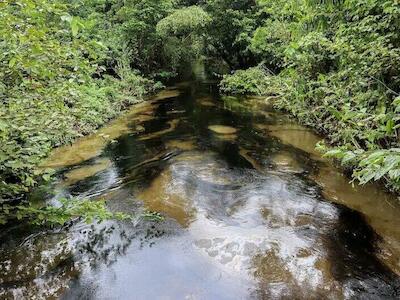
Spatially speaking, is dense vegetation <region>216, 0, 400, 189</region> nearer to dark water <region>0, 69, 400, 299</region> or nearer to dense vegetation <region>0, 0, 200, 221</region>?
dark water <region>0, 69, 400, 299</region>

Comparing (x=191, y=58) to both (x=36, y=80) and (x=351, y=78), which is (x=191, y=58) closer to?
(x=351, y=78)

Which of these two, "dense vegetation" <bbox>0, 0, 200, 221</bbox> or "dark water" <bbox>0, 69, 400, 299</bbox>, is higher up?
"dense vegetation" <bbox>0, 0, 200, 221</bbox>

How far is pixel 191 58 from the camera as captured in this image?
65.5 ft

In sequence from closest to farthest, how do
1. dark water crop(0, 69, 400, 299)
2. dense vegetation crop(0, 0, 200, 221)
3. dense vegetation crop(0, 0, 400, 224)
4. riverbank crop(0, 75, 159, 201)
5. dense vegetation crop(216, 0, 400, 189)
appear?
1. dense vegetation crop(0, 0, 200, 221)
2. dense vegetation crop(0, 0, 400, 224)
3. riverbank crop(0, 75, 159, 201)
4. dark water crop(0, 69, 400, 299)
5. dense vegetation crop(216, 0, 400, 189)

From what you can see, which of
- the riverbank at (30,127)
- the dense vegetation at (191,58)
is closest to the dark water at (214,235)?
the riverbank at (30,127)

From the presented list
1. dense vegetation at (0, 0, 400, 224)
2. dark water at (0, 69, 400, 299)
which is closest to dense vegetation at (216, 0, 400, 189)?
dense vegetation at (0, 0, 400, 224)

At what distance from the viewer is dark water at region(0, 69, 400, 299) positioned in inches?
138

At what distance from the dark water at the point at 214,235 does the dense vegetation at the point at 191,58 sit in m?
0.69

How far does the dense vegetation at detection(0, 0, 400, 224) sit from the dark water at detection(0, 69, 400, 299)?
27.0 inches

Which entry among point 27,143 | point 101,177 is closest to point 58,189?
point 101,177

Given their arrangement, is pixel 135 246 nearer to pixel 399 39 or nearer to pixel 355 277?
pixel 355 277

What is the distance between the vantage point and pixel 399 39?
503 cm

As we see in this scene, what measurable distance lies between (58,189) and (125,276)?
8.43ft

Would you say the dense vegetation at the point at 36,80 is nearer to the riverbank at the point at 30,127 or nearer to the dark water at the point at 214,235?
the riverbank at the point at 30,127
